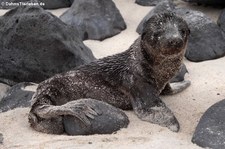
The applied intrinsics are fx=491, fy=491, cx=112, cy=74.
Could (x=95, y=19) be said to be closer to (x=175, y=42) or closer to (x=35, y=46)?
(x=35, y=46)

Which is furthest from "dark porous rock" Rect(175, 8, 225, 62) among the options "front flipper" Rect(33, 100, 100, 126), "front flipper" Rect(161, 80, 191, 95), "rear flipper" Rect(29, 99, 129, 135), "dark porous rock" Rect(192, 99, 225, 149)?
"front flipper" Rect(33, 100, 100, 126)

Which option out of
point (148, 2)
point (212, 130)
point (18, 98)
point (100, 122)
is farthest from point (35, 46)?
point (148, 2)

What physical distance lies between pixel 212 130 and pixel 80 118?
1152 millimetres

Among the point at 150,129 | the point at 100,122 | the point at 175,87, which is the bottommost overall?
the point at 175,87

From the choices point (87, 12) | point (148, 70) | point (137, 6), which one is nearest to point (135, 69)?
point (148, 70)

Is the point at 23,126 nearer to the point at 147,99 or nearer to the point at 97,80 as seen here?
the point at 97,80

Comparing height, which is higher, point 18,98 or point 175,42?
point 175,42

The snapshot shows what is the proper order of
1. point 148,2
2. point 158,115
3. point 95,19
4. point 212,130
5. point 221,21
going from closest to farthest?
1. point 212,130
2. point 158,115
3. point 221,21
4. point 95,19
5. point 148,2

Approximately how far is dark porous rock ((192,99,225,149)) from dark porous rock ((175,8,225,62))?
8.13 ft

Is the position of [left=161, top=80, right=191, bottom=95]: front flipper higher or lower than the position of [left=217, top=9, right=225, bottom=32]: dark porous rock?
higher

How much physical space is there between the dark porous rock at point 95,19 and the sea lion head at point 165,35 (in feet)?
11.2

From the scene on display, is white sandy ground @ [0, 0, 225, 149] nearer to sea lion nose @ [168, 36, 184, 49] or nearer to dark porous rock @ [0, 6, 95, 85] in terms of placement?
sea lion nose @ [168, 36, 184, 49]

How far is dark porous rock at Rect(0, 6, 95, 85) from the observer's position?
6.28 metres

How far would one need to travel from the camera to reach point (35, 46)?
6320 mm
